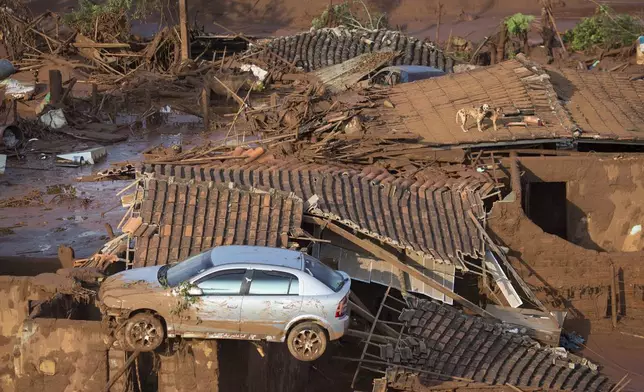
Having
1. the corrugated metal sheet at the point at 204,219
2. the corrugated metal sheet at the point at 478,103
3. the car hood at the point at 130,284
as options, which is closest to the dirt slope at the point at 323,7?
the corrugated metal sheet at the point at 478,103

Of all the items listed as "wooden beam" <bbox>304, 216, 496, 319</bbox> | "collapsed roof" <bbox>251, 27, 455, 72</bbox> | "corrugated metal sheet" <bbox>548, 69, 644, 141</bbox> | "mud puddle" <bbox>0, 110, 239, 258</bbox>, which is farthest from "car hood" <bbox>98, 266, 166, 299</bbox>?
"collapsed roof" <bbox>251, 27, 455, 72</bbox>

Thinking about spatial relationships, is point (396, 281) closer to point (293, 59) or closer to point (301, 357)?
point (301, 357)

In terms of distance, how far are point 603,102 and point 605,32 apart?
59.3ft

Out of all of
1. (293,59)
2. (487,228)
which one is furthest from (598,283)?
→ (293,59)

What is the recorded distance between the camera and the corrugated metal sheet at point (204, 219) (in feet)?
53.2

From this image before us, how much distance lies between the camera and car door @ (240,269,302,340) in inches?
526

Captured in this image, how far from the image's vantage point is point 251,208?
1681 cm

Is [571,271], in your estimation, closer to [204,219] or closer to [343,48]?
[204,219]

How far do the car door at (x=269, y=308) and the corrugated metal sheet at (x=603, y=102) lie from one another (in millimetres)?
8831

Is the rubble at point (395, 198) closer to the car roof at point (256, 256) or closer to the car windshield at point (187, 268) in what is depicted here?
the car windshield at point (187, 268)

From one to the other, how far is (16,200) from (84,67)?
12488mm

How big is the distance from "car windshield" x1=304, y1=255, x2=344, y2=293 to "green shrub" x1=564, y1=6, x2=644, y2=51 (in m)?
26.8

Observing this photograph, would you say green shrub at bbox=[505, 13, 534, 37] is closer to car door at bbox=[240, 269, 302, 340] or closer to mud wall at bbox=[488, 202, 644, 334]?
mud wall at bbox=[488, 202, 644, 334]

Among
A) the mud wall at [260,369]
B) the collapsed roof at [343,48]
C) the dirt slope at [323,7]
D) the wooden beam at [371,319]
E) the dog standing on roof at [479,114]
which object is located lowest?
the mud wall at [260,369]
